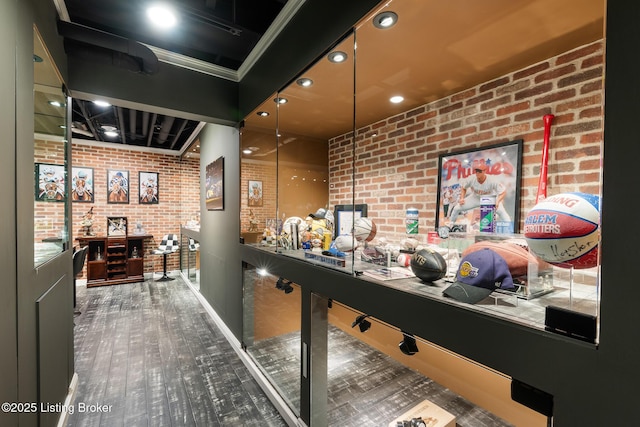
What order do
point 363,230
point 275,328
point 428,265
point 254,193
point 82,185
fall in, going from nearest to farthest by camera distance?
point 428,265
point 363,230
point 275,328
point 254,193
point 82,185

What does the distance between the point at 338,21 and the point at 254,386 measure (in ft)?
8.99

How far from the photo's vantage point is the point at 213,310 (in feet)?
12.9

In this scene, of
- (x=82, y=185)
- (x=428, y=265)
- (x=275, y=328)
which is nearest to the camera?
(x=428, y=265)

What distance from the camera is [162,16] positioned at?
6.61ft

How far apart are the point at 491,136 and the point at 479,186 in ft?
1.06

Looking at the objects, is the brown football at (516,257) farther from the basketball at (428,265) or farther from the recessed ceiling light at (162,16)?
the recessed ceiling light at (162,16)

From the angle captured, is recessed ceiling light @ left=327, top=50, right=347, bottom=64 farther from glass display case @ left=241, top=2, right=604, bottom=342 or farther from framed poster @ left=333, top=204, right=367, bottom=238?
framed poster @ left=333, top=204, right=367, bottom=238

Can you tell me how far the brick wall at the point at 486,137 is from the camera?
4.54 ft

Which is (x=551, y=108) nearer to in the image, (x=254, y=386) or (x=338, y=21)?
(x=338, y=21)

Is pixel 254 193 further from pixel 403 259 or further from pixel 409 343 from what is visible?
pixel 409 343

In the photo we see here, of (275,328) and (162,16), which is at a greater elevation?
(162,16)

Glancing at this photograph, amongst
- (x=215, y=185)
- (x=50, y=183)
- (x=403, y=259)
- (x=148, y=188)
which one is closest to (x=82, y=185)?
(x=148, y=188)

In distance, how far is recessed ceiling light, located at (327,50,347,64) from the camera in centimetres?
159

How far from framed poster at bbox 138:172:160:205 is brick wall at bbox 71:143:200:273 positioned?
0.06 metres
